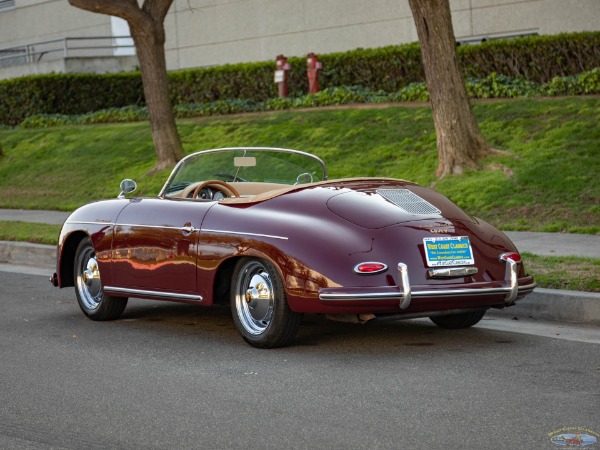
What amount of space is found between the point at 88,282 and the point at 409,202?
294 centimetres

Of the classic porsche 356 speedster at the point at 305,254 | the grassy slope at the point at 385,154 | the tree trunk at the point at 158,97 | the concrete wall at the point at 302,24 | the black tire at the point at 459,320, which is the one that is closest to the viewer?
the classic porsche 356 speedster at the point at 305,254

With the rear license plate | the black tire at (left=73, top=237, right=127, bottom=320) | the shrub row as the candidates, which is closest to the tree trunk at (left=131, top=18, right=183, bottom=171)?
the shrub row

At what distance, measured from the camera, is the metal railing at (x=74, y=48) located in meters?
33.4

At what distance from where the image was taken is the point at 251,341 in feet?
24.6

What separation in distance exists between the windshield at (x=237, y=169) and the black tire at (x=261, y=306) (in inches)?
57.1

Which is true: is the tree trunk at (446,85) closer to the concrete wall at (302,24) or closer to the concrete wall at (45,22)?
the concrete wall at (302,24)

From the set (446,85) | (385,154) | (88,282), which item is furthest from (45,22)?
(88,282)

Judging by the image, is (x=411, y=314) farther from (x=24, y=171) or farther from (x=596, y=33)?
(x=24, y=171)

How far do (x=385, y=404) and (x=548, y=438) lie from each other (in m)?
1.04

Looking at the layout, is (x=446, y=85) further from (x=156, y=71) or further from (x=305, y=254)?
(x=305, y=254)

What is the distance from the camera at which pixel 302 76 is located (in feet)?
80.5

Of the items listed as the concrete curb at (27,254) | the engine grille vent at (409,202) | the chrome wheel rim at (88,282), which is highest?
the engine grille vent at (409,202)

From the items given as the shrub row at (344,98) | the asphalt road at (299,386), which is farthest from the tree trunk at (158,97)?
the asphalt road at (299,386)

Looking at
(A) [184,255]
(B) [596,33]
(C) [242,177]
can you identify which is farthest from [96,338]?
(B) [596,33]
